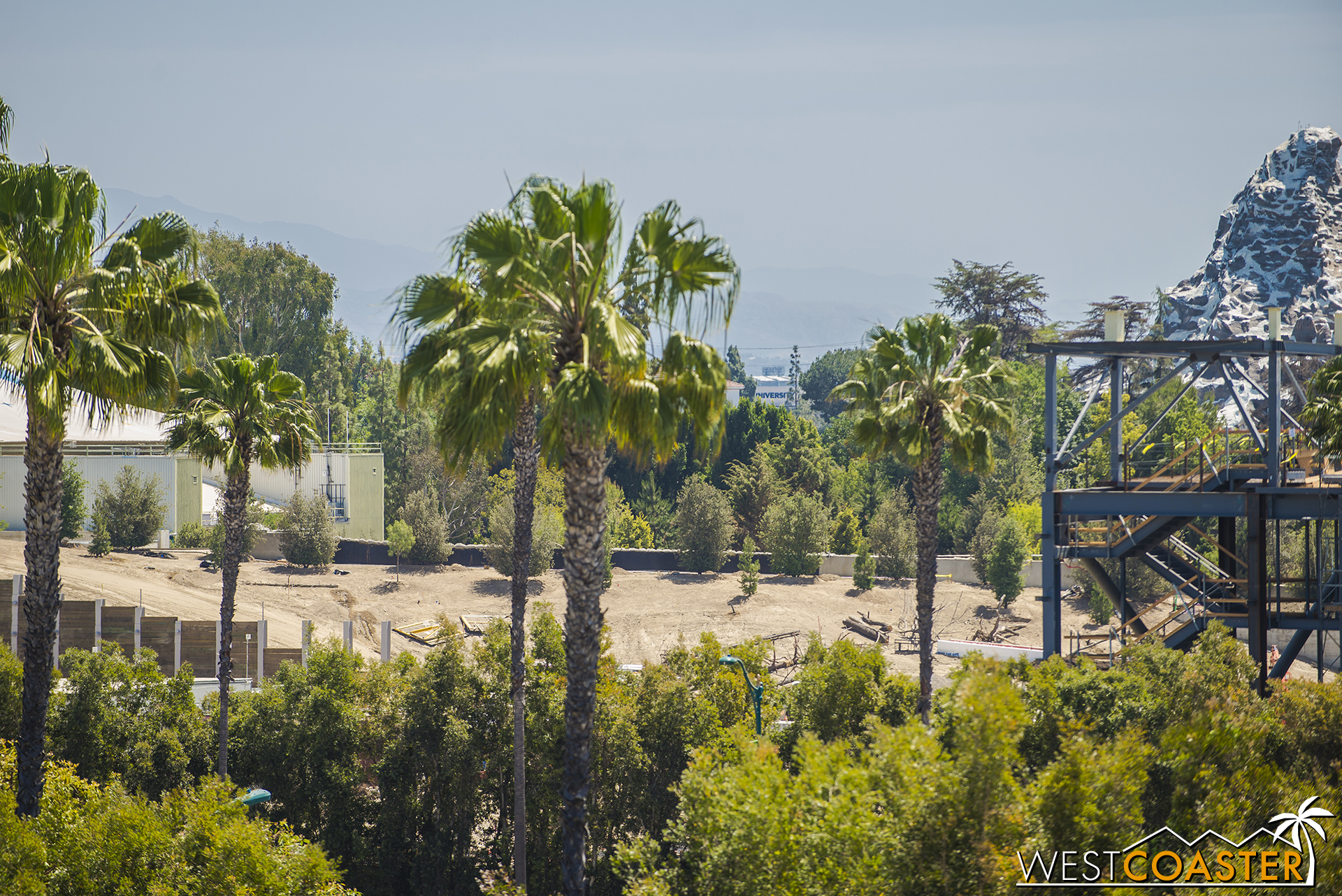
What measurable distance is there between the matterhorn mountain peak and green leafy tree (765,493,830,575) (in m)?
81.3

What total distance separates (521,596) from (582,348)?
248 inches

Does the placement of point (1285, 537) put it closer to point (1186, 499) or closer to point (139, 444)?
point (1186, 499)

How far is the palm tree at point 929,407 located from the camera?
22031 mm

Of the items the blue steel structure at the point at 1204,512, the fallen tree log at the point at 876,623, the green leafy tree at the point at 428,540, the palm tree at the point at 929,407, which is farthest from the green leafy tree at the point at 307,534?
the blue steel structure at the point at 1204,512

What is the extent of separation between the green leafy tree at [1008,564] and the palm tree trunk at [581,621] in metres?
44.5

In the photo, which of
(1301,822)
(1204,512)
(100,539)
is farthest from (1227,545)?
(100,539)

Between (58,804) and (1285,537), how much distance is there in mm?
48983

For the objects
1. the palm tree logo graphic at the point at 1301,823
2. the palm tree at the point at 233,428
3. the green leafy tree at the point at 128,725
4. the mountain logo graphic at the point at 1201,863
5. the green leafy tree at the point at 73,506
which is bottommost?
the green leafy tree at the point at 128,725

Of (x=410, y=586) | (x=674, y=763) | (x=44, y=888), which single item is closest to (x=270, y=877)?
(x=44, y=888)

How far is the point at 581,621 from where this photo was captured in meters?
12.6

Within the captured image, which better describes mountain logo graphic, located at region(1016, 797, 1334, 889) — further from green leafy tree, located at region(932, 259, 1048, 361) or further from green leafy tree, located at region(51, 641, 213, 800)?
green leafy tree, located at region(932, 259, 1048, 361)

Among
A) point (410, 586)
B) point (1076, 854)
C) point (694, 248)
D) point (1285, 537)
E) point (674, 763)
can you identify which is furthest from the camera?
point (410, 586)

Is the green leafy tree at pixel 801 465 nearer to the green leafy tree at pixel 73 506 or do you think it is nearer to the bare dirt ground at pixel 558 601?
the bare dirt ground at pixel 558 601

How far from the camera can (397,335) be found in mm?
13930
